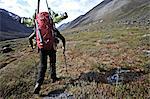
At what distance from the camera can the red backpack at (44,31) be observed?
43.3 feet

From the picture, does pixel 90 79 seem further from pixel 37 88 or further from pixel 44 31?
pixel 44 31

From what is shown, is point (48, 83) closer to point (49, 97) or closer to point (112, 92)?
point (49, 97)

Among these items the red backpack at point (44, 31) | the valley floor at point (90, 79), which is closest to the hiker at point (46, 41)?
the red backpack at point (44, 31)

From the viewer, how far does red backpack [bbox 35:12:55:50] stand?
1319 cm

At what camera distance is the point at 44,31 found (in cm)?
1320

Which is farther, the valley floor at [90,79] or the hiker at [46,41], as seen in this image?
the hiker at [46,41]

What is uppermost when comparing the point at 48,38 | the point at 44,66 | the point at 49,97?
the point at 48,38

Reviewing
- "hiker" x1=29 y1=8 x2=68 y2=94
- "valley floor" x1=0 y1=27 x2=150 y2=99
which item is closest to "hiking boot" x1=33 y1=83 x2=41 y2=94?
"hiker" x1=29 y1=8 x2=68 y2=94

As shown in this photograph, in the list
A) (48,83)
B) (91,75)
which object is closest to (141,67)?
(91,75)

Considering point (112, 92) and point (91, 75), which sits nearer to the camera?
point (112, 92)

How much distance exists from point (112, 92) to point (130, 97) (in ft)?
2.64

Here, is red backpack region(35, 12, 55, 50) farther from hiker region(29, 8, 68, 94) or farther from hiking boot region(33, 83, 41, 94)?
hiking boot region(33, 83, 41, 94)

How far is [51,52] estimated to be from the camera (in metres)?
13.9

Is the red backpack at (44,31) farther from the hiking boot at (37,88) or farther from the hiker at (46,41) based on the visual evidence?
the hiking boot at (37,88)
